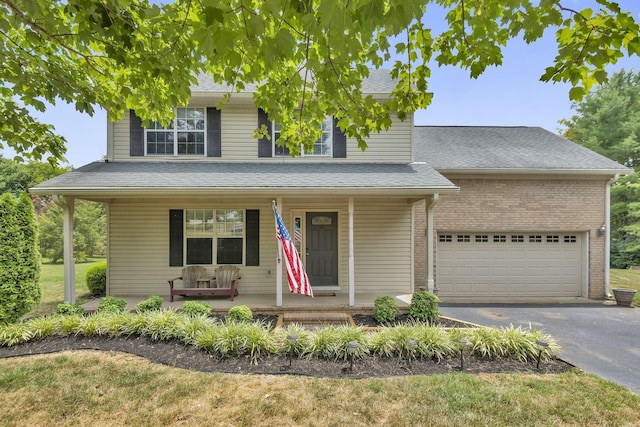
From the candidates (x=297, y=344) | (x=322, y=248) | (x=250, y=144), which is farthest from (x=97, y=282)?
(x=297, y=344)

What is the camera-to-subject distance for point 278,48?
2.29 m

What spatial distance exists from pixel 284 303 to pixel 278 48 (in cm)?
573

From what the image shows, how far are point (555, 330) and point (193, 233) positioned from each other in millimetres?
8502

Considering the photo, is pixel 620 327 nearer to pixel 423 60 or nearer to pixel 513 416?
pixel 513 416

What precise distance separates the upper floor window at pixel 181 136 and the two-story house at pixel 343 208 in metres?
0.03

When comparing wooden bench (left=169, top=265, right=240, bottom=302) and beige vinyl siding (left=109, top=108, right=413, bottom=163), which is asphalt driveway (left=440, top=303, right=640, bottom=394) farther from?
wooden bench (left=169, top=265, right=240, bottom=302)

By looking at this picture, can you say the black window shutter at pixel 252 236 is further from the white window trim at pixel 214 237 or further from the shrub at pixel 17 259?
the shrub at pixel 17 259

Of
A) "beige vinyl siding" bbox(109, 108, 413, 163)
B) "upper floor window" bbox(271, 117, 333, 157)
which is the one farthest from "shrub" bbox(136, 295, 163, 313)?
"upper floor window" bbox(271, 117, 333, 157)

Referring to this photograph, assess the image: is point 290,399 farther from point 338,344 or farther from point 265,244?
point 265,244

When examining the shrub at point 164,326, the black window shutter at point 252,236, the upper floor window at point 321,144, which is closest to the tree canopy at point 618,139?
the upper floor window at point 321,144

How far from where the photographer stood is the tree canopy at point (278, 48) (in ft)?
7.43

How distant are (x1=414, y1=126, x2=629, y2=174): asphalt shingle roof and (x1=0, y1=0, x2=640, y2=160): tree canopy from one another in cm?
566

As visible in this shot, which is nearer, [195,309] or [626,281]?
[195,309]

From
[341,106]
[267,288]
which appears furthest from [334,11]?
[267,288]
